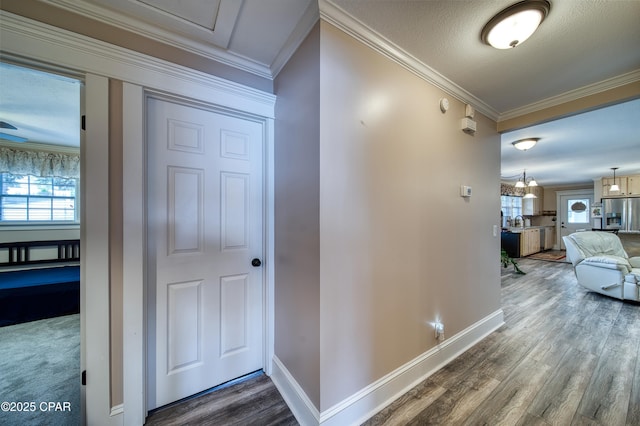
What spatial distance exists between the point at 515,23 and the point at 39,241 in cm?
653

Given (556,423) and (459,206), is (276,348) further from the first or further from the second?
(459,206)

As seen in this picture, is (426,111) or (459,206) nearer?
(426,111)

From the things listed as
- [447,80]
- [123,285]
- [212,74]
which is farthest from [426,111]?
[123,285]

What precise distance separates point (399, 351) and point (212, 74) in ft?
7.80

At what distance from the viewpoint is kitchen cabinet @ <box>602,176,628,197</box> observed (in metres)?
6.37

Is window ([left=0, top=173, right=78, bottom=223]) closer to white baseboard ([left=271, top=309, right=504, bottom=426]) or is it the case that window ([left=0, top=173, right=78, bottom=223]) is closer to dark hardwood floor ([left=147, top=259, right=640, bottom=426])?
dark hardwood floor ([left=147, top=259, right=640, bottom=426])

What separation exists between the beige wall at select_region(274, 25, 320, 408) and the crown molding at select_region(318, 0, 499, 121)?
0.38 feet

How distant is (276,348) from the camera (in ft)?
5.74

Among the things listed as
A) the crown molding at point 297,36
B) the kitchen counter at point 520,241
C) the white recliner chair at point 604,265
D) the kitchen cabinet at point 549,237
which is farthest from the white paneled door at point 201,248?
the kitchen cabinet at point 549,237

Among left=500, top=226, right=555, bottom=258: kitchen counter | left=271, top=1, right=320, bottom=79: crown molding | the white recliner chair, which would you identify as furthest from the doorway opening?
left=500, top=226, right=555, bottom=258: kitchen counter

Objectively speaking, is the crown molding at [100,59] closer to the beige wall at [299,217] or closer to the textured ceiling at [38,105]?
the beige wall at [299,217]

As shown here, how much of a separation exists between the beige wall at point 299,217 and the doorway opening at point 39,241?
117cm

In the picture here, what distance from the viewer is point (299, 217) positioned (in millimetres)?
1444

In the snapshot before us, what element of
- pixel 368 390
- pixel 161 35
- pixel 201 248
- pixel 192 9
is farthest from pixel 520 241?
pixel 161 35
